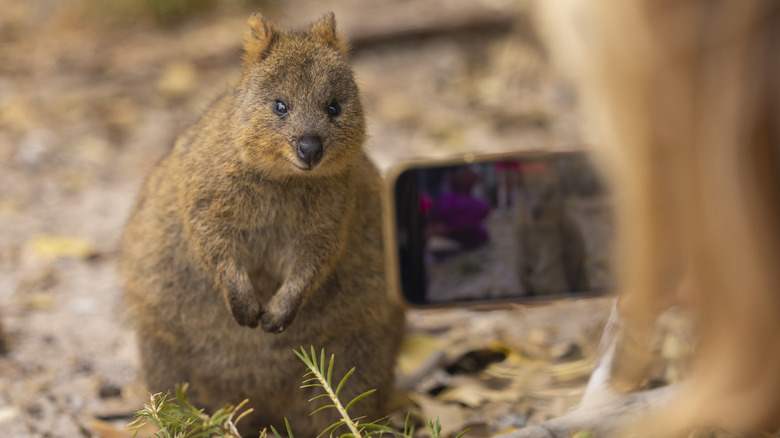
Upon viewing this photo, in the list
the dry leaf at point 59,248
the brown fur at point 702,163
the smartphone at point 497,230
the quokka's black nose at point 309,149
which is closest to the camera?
the brown fur at point 702,163

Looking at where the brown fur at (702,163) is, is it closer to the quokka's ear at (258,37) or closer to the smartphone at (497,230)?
the quokka's ear at (258,37)

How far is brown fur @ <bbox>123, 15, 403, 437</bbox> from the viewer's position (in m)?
2.41

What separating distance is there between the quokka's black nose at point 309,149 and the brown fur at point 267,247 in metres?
0.02

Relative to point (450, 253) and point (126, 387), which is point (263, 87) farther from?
point (126, 387)

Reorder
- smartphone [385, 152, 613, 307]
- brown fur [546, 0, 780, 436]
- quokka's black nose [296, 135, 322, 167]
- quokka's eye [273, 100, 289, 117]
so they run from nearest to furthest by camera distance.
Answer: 1. brown fur [546, 0, 780, 436]
2. quokka's black nose [296, 135, 322, 167]
3. quokka's eye [273, 100, 289, 117]
4. smartphone [385, 152, 613, 307]

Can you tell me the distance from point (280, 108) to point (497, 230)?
50.3 inches

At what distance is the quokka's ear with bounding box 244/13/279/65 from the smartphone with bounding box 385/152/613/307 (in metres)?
0.88

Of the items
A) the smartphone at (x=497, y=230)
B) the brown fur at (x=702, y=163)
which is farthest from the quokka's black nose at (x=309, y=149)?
the smartphone at (x=497, y=230)

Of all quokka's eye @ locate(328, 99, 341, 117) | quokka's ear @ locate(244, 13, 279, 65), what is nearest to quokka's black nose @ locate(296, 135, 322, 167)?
quokka's eye @ locate(328, 99, 341, 117)

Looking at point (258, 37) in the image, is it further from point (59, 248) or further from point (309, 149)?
point (59, 248)

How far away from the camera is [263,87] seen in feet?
7.93

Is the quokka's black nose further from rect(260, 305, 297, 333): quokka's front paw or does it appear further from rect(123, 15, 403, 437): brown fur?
rect(260, 305, 297, 333): quokka's front paw

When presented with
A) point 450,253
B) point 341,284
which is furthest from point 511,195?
point 341,284

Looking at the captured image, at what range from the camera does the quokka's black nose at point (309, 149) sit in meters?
2.28
